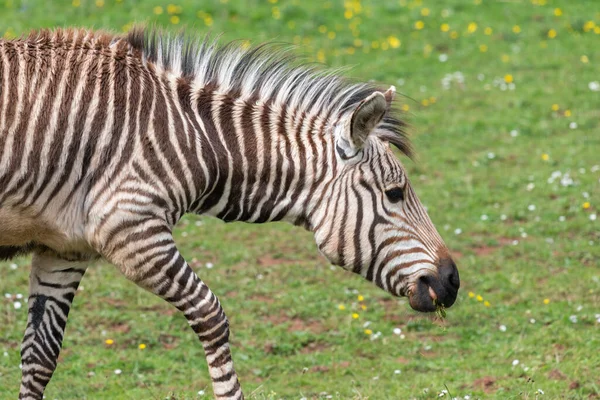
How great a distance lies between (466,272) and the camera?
1023 centimetres

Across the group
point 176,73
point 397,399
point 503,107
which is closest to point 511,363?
point 397,399

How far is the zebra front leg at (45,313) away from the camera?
6309 millimetres

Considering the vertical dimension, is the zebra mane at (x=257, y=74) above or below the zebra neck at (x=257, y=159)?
above

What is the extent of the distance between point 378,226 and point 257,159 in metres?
0.89

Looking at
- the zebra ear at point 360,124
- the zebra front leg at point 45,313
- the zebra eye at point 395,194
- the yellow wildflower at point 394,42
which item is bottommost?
the yellow wildflower at point 394,42

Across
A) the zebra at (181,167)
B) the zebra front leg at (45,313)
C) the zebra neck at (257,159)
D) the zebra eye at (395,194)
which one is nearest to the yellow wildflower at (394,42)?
the zebra at (181,167)

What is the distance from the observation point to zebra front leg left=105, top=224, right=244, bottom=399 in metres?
5.54

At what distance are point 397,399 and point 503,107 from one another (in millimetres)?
8681

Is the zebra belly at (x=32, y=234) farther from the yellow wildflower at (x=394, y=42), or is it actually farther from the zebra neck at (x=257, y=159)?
the yellow wildflower at (x=394, y=42)

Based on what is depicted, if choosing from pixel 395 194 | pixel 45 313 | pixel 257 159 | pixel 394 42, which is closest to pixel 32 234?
pixel 45 313

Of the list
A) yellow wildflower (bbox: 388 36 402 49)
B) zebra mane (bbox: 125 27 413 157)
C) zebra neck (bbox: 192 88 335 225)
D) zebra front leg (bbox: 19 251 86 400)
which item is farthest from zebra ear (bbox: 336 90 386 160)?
yellow wildflower (bbox: 388 36 402 49)

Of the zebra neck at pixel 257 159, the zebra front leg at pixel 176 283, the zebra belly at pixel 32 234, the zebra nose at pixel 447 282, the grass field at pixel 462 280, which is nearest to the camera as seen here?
the zebra front leg at pixel 176 283

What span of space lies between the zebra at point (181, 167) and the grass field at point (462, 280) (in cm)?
65

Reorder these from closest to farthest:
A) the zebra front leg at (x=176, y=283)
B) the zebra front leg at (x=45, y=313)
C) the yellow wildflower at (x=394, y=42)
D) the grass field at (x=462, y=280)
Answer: the zebra front leg at (x=176, y=283)
the zebra front leg at (x=45, y=313)
the grass field at (x=462, y=280)
the yellow wildflower at (x=394, y=42)
